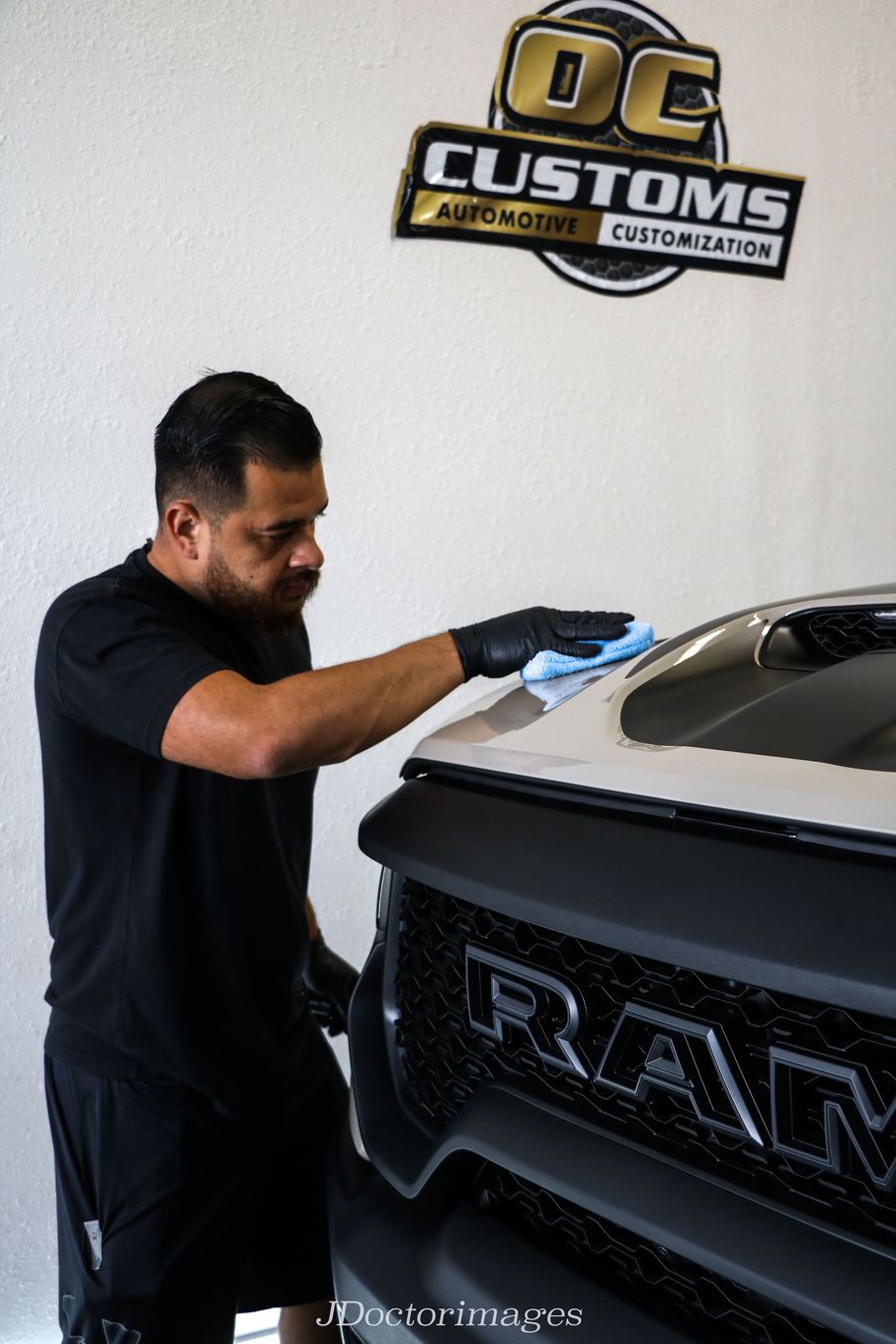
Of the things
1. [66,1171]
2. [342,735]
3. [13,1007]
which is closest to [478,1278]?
[342,735]

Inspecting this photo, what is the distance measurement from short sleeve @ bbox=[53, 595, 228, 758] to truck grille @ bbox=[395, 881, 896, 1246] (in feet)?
1.20

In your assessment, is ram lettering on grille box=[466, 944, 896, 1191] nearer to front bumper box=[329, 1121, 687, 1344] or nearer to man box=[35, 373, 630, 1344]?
front bumper box=[329, 1121, 687, 1344]

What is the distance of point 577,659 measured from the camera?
4.41 ft

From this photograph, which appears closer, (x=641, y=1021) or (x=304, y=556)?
(x=641, y=1021)

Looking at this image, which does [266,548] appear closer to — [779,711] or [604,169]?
[779,711]

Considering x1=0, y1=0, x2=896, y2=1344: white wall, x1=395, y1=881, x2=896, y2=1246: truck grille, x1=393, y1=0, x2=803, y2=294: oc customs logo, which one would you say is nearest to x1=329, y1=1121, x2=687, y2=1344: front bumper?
x1=395, y1=881, x2=896, y2=1246: truck grille

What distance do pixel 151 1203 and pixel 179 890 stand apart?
0.42 metres

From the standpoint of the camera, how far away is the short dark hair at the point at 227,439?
1.56 metres

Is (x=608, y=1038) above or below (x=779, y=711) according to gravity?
below

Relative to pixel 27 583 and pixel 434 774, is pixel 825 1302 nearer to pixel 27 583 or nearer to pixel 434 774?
pixel 434 774

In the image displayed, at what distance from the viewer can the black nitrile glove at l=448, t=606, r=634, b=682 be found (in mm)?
1377

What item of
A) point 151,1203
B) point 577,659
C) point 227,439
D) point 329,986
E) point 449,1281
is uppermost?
point 227,439

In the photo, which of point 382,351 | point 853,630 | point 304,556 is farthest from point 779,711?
point 382,351

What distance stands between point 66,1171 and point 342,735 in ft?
2.61
